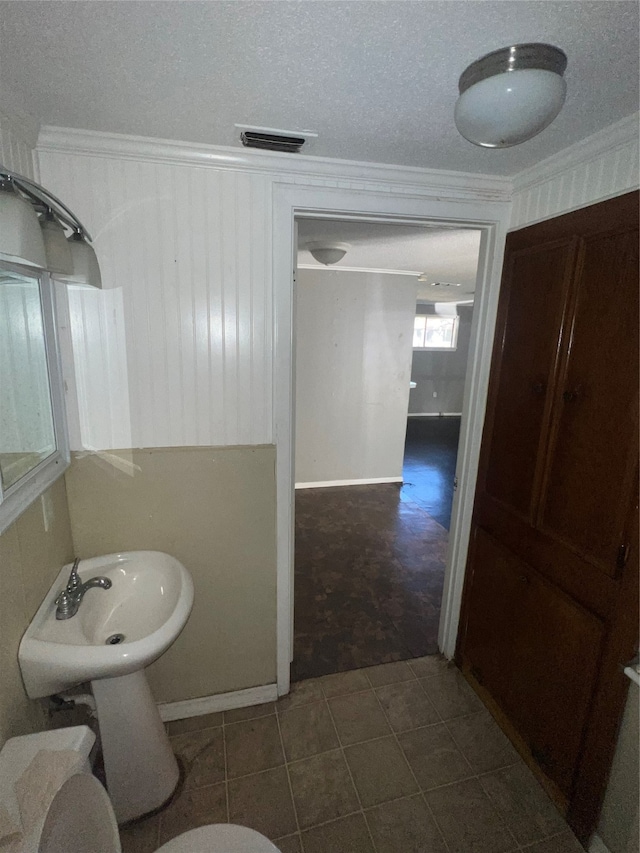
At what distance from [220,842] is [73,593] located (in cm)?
78

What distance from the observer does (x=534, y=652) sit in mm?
1485

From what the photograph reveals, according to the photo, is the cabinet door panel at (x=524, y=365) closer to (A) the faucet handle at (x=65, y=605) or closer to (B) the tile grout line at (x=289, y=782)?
(B) the tile grout line at (x=289, y=782)

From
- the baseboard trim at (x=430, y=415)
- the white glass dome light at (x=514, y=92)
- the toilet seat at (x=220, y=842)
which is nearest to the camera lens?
the white glass dome light at (x=514, y=92)

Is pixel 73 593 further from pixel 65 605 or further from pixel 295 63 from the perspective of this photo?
pixel 295 63

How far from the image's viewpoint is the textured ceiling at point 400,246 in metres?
2.33

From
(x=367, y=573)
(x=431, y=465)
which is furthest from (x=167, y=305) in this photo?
(x=431, y=465)

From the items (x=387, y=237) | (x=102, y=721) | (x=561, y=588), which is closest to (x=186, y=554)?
(x=102, y=721)

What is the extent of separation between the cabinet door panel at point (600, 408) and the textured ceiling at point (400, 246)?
75cm

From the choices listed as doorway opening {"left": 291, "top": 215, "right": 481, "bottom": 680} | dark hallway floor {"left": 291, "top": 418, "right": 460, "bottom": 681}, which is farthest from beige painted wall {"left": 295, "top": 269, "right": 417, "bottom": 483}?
dark hallway floor {"left": 291, "top": 418, "right": 460, "bottom": 681}

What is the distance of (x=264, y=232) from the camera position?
4.68ft

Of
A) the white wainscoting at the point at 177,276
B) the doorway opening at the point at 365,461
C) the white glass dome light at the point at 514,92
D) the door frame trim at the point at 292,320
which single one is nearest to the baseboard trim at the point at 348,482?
the doorway opening at the point at 365,461

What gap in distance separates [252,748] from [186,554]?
0.84m

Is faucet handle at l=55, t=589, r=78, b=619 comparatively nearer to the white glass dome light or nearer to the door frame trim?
the door frame trim

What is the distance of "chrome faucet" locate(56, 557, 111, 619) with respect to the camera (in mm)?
1198
